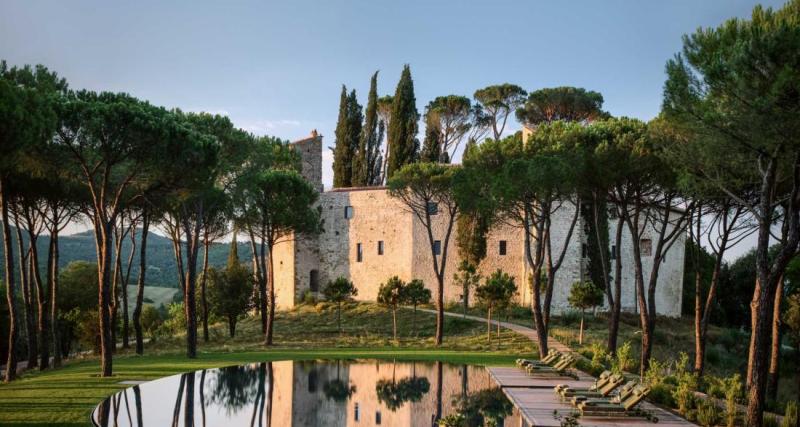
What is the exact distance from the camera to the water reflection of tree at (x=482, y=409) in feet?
34.1

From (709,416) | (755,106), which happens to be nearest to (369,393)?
(709,416)

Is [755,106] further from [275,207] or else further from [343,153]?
[343,153]

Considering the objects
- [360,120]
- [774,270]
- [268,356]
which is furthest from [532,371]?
[360,120]

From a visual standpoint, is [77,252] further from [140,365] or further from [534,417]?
[534,417]

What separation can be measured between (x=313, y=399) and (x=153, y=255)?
3313 inches

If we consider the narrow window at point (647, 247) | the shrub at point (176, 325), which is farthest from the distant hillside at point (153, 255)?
the narrow window at point (647, 247)

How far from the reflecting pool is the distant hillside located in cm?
5996

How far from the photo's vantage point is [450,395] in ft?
43.7

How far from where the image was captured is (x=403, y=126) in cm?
3959

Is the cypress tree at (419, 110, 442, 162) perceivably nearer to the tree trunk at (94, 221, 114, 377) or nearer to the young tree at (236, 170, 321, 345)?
the young tree at (236, 170, 321, 345)

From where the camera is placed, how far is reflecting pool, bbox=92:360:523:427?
10805 millimetres

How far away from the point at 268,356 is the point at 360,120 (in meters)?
25.8

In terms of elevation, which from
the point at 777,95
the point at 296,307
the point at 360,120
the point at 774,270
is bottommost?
the point at 296,307

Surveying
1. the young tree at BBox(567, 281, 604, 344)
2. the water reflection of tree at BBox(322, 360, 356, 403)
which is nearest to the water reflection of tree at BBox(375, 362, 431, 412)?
the water reflection of tree at BBox(322, 360, 356, 403)
